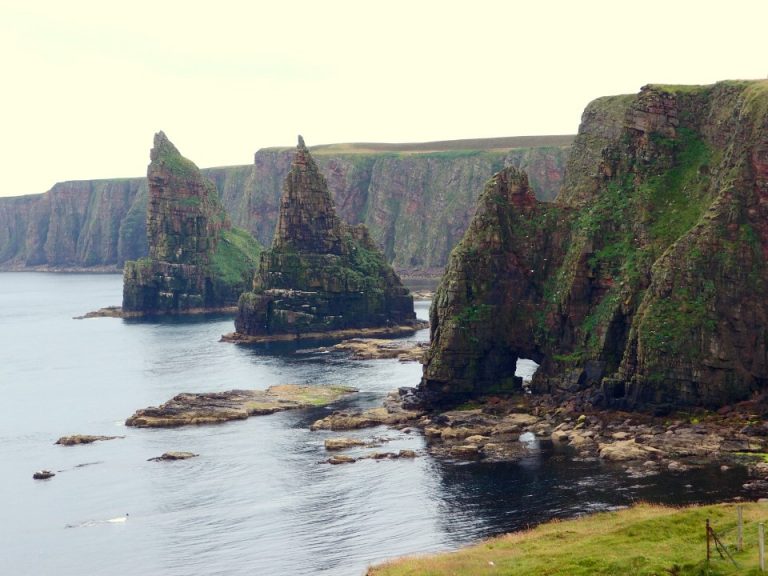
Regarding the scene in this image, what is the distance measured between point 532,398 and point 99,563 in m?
66.1

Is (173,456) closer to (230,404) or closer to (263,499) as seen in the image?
(263,499)

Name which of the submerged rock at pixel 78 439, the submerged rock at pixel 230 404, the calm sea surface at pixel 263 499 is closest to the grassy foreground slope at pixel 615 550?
the calm sea surface at pixel 263 499

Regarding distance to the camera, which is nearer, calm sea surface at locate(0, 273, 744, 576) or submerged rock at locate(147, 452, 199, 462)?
calm sea surface at locate(0, 273, 744, 576)

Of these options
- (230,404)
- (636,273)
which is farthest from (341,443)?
(636,273)

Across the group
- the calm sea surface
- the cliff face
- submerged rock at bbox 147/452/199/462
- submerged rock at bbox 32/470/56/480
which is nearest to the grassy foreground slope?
the calm sea surface

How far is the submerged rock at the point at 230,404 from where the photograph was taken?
157000 mm

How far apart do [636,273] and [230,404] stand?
58.2 meters

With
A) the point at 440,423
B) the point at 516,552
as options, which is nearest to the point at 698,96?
the point at 440,423

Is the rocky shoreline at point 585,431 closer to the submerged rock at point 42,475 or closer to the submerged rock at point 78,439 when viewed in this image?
the submerged rock at point 78,439

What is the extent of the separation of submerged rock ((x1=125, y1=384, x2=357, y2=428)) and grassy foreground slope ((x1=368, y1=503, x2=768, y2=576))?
243 ft

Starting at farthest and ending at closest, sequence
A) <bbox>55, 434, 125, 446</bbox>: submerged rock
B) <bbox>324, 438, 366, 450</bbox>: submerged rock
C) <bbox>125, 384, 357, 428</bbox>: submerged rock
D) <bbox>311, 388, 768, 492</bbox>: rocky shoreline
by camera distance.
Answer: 1. <bbox>125, 384, 357, 428</bbox>: submerged rock
2. <bbox>55, 434, 125, 446</bbox>: submerged rock
3. <bbox>324, 438, 366, 450</bbox>: submerged rock
4. <bbox>311, 388, 768, 492</bbox>: rocky shoreline

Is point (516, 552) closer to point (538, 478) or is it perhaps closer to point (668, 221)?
point (538, 478)

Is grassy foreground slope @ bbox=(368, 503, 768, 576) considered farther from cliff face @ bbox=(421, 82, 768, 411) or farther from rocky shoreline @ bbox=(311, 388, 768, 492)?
cliff face @ bbox=(421, 82, 768, 411)

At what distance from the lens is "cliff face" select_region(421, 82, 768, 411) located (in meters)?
134
